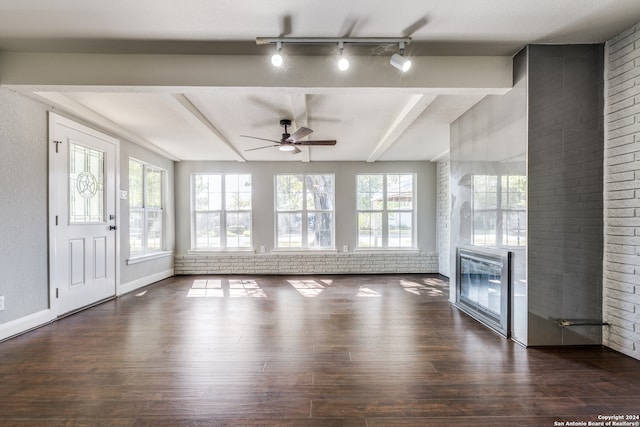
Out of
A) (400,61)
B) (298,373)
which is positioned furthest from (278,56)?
(298,373)

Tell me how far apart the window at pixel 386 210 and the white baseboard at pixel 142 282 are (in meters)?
4.05

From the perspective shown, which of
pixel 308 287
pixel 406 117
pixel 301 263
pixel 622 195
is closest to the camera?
pixel 622 195

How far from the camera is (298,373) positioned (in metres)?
2.17

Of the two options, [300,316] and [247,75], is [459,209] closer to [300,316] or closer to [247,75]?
[300,316]

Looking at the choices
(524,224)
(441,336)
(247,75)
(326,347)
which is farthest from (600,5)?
(326,347)

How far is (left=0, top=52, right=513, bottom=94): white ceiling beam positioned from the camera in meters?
2.52

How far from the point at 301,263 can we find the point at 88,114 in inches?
168

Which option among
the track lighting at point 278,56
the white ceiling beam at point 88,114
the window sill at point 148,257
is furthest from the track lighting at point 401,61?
the window sill at point 148,257

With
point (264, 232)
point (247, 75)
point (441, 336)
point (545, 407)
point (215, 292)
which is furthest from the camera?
point (264, 232)

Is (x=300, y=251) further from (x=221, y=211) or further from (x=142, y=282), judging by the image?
(x=142, y=282)

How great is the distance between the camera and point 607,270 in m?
2.51

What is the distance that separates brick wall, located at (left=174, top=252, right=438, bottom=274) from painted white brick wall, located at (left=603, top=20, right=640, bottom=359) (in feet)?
12.4

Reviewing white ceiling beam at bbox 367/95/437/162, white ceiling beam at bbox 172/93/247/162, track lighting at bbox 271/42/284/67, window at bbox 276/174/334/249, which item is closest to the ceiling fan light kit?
track lighting at bbox 271/42/284/67

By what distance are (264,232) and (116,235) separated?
106 inches
